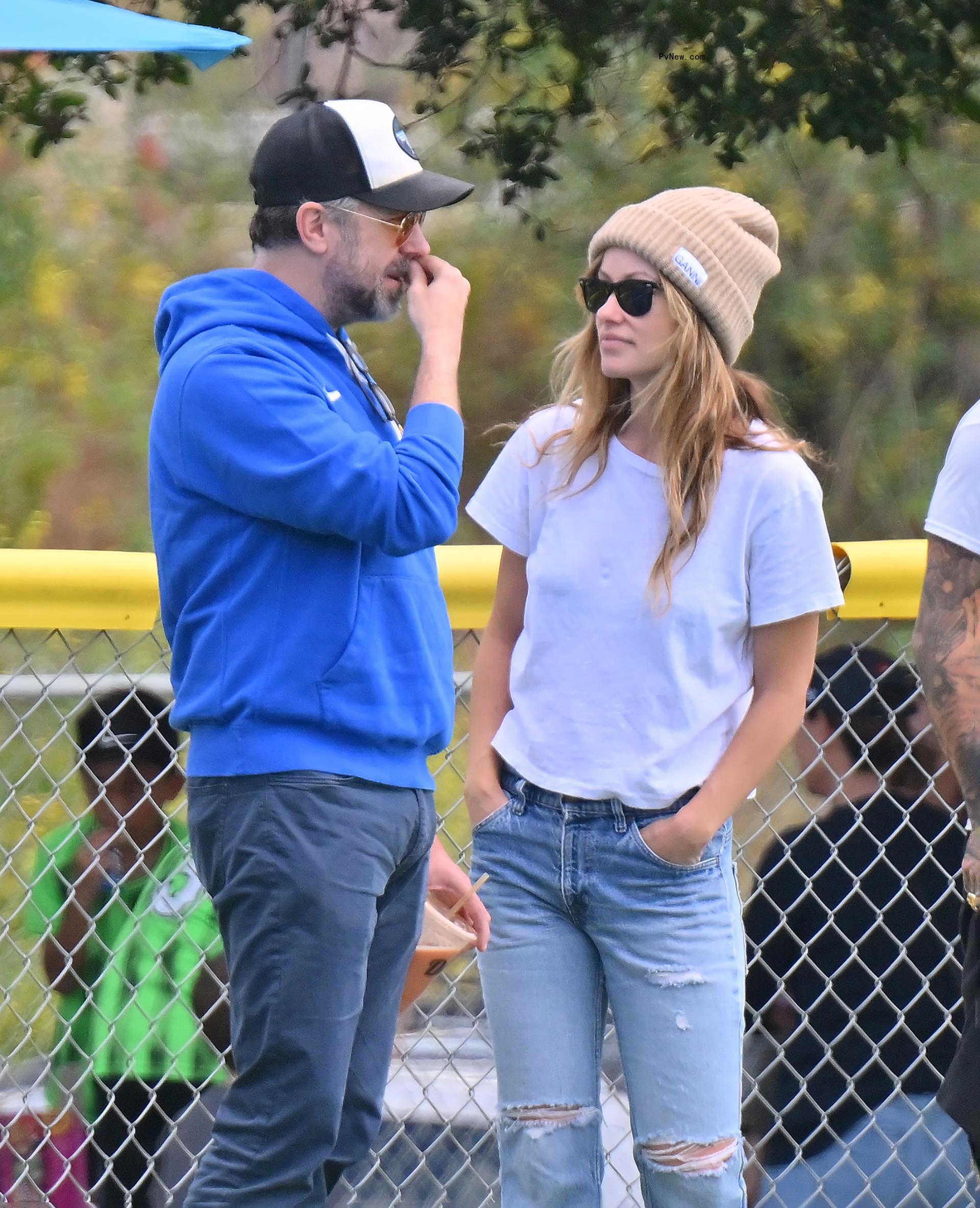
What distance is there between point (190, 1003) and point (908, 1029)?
1192mm

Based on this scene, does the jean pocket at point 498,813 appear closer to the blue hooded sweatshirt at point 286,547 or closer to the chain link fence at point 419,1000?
the blue hooded sweatshirt at point 286,547

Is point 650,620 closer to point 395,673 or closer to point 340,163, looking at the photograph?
point 395,673

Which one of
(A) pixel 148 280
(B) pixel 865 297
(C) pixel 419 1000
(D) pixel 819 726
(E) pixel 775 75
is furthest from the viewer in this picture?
(A) pixel 148 280

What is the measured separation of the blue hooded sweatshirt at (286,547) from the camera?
1.88 metres

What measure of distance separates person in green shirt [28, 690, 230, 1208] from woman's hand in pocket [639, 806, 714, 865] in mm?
800

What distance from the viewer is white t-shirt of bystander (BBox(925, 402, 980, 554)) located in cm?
197

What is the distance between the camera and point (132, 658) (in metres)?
3.85

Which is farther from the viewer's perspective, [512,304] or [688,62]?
[512,304]

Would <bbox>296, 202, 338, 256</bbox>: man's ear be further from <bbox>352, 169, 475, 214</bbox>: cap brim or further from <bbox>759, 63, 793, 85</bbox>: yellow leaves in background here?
<bbox>759, 63, 793, 85</bbox>: yellow leaves in background

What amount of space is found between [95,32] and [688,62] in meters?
1.85

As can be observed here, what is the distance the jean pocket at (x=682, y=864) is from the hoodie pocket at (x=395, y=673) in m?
0.28

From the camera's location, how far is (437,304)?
6.87ft

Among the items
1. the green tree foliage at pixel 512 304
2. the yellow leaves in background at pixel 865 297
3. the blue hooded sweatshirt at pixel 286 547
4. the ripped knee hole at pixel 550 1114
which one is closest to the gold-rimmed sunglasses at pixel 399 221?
the blue hooded sweatshirt at pixel 286 547

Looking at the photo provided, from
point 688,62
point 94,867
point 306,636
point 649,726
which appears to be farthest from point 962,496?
point 688,62
